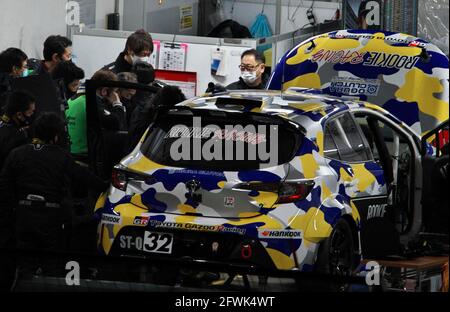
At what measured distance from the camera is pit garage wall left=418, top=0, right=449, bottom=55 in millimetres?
14414

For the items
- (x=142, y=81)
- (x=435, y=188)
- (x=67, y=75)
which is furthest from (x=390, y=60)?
(x=67, y=75)

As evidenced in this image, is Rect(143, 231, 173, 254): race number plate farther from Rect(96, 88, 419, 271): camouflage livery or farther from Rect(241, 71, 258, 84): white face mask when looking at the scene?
Rect(241, 71, 258, 84): white face mask

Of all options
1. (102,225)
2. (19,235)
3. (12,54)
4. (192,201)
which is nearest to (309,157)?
(192,201)

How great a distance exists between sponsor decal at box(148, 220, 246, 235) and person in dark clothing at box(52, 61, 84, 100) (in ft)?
12.7

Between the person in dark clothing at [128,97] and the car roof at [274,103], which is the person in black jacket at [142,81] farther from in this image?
the car roof at [274,103]

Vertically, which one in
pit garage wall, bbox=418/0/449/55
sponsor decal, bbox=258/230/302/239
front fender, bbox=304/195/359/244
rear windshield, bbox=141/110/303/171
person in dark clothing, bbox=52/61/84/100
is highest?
pit garage wall, bbox=418/0/449/55

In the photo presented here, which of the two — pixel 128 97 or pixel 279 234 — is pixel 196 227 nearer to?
pixel 279 234

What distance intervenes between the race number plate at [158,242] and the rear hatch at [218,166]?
211mm

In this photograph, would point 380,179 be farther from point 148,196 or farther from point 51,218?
point 51,218

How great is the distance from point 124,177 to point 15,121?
1.31m

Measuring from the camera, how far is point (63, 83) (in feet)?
42.9

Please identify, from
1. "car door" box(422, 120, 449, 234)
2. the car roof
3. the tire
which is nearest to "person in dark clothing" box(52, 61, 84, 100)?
the car roof

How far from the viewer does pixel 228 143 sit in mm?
9727
